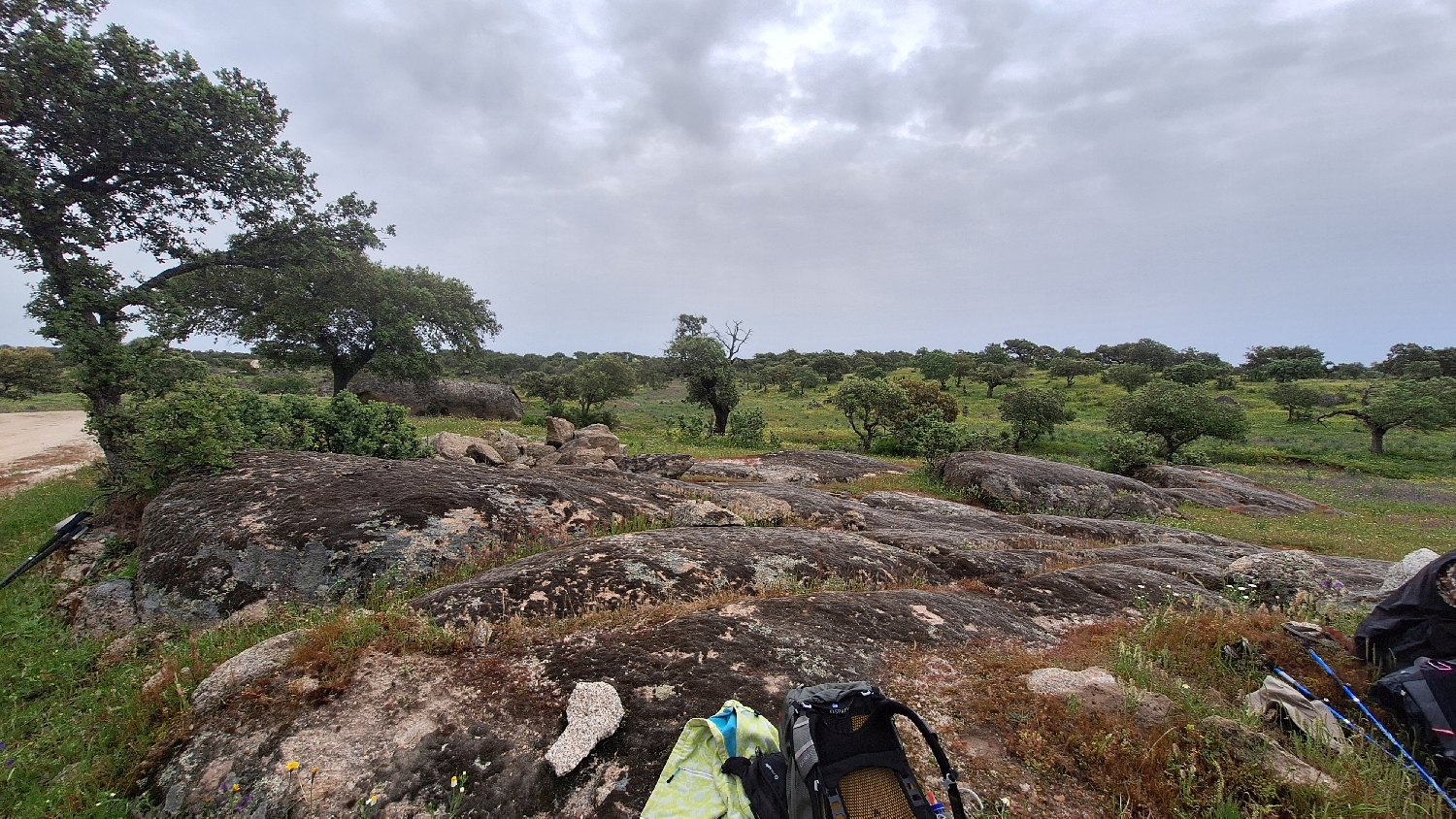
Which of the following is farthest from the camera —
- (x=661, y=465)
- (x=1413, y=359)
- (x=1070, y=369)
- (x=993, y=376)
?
(x=1413, y=359)

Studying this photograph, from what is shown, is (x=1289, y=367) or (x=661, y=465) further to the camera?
(x=1289, y=367)

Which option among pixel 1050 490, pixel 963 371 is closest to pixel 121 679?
pixel 1050 490

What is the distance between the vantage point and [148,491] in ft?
27.2

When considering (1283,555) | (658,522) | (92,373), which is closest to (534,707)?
(658,522)

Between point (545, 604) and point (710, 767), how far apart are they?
111 inches

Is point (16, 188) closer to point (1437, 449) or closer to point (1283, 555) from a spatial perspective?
point (1283, 555)

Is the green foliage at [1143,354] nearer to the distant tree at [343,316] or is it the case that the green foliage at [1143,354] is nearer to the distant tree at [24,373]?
the distant tree at [343,316]

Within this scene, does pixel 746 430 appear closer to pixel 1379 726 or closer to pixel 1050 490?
pixel 1050 490

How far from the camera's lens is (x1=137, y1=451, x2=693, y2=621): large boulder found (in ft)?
19.6

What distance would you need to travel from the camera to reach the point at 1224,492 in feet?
67.3

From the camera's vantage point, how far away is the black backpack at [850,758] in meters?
2.75

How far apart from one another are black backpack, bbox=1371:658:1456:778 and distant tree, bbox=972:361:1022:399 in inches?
2368

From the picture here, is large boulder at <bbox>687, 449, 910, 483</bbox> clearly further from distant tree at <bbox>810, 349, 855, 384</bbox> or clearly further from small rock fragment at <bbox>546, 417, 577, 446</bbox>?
distant tree at <bbox>810, 349, 855, 384</bbox>

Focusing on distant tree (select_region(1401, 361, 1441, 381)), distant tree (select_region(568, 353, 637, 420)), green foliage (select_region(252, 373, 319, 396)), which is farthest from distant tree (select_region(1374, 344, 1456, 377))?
green foliage (select_region(252, 373, 319, 396))
